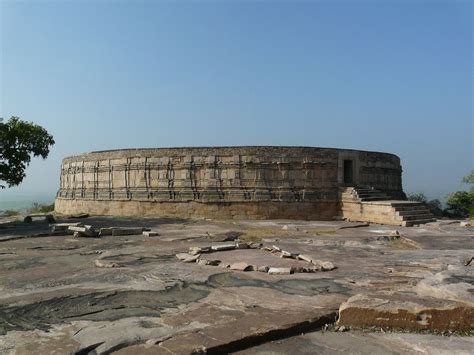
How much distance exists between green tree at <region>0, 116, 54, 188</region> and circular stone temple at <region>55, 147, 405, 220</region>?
4588 mm

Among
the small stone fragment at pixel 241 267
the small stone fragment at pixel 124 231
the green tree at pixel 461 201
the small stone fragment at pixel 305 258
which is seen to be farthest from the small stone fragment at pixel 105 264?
the green tree at pixel 461 201

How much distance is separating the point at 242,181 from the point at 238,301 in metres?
14.2

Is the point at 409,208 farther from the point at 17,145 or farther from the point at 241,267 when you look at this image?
the point at 17,145

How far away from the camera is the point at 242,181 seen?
19547 mm

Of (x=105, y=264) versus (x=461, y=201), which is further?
(x=461, y=201)

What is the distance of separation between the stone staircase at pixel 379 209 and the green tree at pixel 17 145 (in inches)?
536

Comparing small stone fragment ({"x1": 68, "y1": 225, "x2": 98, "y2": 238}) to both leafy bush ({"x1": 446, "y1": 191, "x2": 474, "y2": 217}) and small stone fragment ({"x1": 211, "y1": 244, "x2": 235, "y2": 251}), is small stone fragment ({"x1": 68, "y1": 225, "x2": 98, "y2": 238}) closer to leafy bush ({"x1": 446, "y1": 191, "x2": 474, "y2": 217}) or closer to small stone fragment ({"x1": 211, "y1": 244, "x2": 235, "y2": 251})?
small stone fragment ({"x1": 211, "y1": 244, "x2": 235, "y2": 251})

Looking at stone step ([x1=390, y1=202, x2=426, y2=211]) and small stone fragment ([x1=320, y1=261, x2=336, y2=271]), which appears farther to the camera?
stone step ([x1=390, y1=202, x2=426, y2=211])

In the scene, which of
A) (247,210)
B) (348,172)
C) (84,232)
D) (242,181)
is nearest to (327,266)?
(84,232)

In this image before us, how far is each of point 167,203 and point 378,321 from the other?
16.5 meters

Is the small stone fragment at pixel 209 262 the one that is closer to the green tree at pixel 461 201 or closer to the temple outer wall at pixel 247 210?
the temple outer wall at pixel 247 210

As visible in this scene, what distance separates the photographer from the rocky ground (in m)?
4.04

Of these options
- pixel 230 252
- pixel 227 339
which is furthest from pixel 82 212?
pixel 227 339

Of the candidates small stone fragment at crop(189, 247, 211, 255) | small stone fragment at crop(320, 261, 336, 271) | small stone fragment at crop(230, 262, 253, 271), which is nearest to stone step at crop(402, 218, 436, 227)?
small stone fragment at crop(320, 261, 336, 271)
